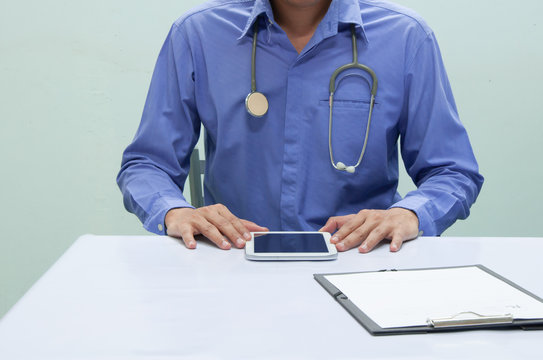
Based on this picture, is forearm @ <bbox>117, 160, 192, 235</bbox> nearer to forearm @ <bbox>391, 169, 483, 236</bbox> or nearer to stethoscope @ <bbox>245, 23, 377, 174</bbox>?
stethoscope @ <bbox>245, 23, 377, 174</bbox>

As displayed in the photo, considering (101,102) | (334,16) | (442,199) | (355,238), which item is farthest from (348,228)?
(101,102)

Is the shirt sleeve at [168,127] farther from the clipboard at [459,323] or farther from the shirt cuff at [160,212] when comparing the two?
the clipboard at [459,323]

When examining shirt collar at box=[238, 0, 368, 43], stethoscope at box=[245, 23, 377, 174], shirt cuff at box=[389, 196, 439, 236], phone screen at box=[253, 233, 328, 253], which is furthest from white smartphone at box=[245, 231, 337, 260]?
shirt collar at box=[238, 0, 368, 43]

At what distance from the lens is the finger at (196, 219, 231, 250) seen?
0.86m

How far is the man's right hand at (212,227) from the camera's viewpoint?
87 cm

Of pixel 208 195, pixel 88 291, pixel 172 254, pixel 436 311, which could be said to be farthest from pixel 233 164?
pixel 436 311

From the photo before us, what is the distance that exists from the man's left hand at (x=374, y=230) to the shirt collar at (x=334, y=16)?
1.51 ft

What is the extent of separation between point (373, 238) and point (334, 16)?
0.56m

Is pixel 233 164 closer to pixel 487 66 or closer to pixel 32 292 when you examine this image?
pixel 32 292

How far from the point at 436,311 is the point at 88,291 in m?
0.40

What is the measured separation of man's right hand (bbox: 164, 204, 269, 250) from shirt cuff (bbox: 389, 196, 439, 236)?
265mm

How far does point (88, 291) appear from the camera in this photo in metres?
0.69

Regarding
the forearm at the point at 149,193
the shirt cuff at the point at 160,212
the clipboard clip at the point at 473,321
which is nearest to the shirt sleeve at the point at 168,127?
the forearm at the point at 149,193

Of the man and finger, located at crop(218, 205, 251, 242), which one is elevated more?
the man
